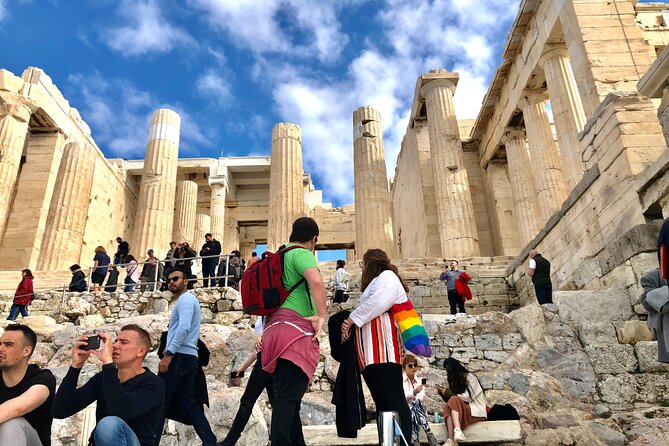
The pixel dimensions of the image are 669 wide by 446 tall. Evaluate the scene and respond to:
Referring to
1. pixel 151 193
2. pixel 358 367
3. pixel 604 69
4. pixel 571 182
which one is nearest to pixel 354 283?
pixel 571 182

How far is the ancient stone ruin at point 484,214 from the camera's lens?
5906 millimetres

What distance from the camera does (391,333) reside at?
323cm

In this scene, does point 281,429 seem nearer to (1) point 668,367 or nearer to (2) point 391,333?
(2) point 391,333

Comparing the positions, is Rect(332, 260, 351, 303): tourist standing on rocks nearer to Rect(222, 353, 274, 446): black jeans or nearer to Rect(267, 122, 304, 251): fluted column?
Rect(222, 353, 274, 446): black jeans

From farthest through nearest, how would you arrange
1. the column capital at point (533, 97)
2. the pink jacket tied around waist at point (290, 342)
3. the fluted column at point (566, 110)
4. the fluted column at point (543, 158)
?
the column capital at point (533, 97)
the fluted column at point (543, 158)
the fluted column at point (566, 110)
the pink jacket tied around waist at point (290, 342)

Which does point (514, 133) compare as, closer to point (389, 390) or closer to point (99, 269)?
point (99, 269)

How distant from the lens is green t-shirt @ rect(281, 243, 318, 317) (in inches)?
122

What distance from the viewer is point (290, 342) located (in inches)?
115

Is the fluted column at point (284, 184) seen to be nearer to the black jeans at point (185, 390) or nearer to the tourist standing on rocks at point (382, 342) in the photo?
the black jeans at point (185, 390)

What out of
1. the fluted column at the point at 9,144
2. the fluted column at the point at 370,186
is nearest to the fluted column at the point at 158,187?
the fluted column at the point at 9,144

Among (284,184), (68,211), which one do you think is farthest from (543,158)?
(68,211)

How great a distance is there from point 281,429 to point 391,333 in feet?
2.97

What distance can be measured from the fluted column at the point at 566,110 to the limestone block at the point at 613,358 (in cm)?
831

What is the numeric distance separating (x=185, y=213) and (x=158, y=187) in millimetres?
4996
